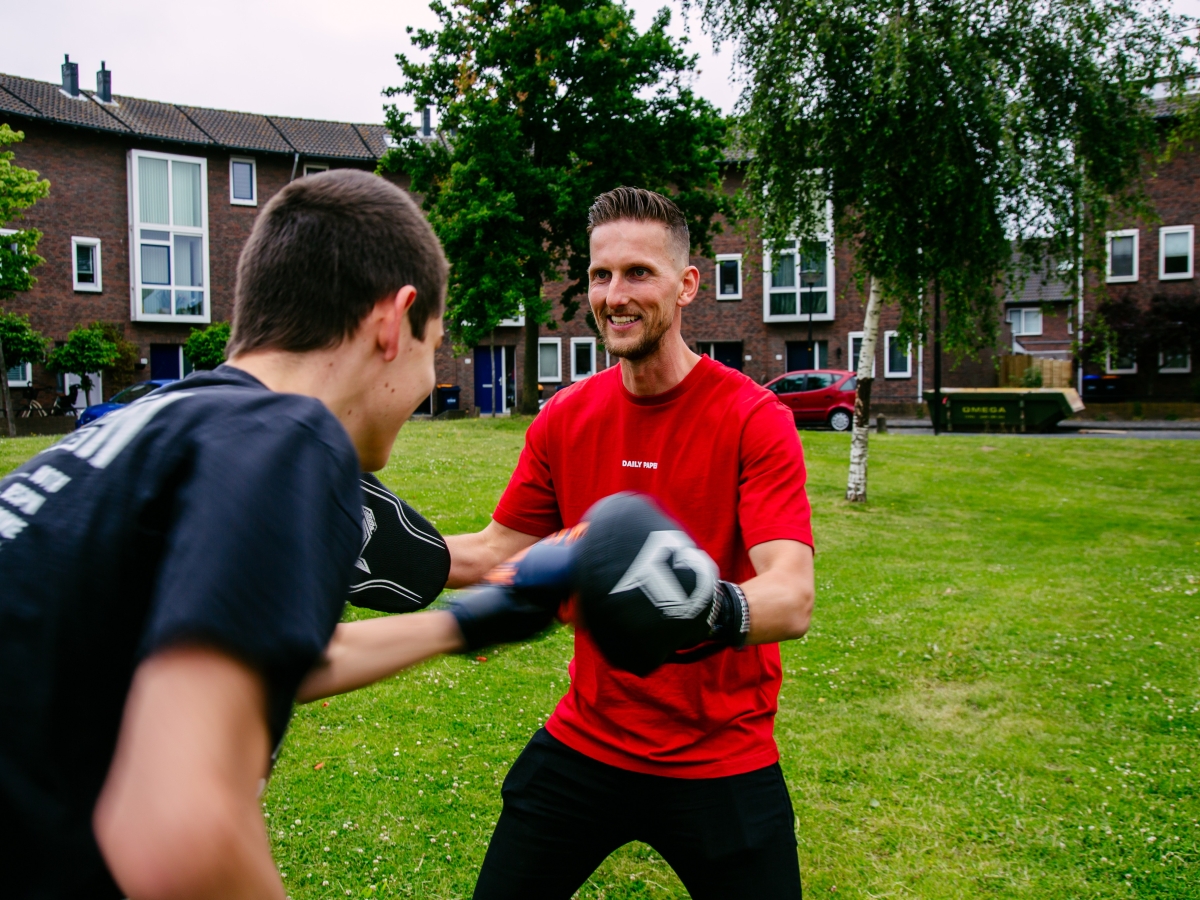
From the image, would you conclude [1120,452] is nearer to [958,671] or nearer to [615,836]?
[958,671]

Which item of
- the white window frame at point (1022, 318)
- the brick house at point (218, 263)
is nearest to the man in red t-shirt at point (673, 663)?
the brick house at point (218, 263)

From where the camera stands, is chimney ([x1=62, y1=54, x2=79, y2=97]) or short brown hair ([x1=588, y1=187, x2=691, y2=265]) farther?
chimney ([x1=62, y1=54, x2=79, y2=97])

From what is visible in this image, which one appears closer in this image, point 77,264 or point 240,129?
point 77,264

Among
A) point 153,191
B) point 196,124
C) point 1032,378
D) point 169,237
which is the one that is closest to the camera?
point 1032,378

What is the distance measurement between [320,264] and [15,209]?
20770 mm

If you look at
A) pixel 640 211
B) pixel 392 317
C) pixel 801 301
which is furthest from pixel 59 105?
pixel 392 317

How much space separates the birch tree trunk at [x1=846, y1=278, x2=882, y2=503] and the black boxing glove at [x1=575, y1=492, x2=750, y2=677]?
11258 mm

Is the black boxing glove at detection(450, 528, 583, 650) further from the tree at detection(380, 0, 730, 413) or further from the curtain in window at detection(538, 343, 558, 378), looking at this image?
the curtain in window at detection(538, 343, 558, 378)

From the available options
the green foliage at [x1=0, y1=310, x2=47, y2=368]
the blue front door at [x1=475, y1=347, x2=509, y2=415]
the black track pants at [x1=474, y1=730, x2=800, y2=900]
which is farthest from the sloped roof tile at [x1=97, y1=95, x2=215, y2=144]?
the black track pants at [x1=474, y1=730, x2=800, y2=900]

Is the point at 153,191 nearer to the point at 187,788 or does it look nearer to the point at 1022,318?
the point at 1022,318

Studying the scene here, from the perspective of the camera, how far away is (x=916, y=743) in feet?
18.1

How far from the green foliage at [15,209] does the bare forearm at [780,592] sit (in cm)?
1974

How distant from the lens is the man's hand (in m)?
0.91

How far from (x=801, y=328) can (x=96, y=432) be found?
3717 centimetres
